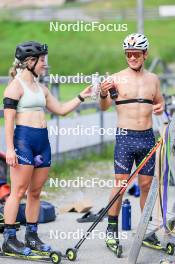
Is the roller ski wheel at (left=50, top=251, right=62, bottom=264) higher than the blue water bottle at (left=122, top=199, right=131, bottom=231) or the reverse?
the reverse

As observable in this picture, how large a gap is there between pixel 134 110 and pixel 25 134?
1124 millimetres

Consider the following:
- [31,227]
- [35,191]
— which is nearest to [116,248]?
[31,227]

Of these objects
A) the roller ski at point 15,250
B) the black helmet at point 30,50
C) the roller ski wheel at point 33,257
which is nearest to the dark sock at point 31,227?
the roller ski at point 15,250

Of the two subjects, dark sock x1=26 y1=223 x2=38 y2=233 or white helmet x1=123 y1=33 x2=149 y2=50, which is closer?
dark sock x1=26 y1=223 x2=38 y2=233

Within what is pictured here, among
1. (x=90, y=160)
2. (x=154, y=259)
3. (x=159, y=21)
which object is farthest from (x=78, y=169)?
(x=159, y=21)

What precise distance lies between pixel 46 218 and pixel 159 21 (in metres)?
69.1

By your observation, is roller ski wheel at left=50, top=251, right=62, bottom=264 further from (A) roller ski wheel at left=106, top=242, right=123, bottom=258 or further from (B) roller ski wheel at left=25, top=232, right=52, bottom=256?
(A) roller ski wheel at left=106, top=242, right=123, bottom=258

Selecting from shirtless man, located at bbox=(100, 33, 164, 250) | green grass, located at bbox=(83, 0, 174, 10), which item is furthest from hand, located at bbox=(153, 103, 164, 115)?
green grass, located at bbox=(83, 0, 174, 10)

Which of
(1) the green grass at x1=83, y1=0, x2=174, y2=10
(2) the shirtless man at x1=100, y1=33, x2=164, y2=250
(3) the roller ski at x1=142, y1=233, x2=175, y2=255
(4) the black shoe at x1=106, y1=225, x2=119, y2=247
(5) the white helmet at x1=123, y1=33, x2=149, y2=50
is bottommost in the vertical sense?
(3) the roller ski at x1=142, y1=233, x2=175, y2=255

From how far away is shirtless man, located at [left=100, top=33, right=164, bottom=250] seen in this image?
389 inches

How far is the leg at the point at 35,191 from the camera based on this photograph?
9.55 meters

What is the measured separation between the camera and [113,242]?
995 cm

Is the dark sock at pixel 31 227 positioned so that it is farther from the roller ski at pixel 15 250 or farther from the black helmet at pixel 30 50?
the black helmet at pixel 30 50

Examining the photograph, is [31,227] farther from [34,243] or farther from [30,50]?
[30,50]
